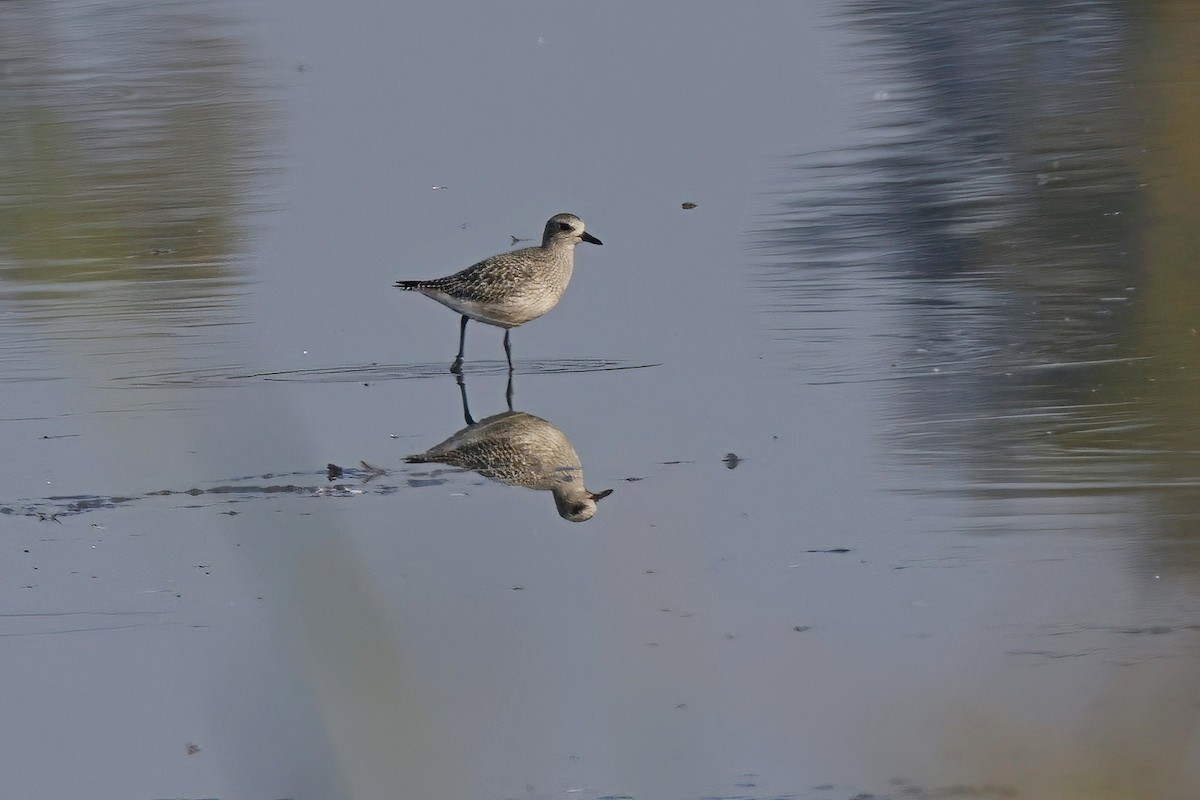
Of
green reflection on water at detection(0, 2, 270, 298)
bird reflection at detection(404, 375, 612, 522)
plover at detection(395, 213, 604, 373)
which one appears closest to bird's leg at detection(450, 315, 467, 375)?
plover at detection(395, 213, 604, 373)

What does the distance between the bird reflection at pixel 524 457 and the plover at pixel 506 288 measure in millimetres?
1372

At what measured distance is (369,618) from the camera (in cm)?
366

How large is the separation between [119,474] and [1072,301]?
4.79 m

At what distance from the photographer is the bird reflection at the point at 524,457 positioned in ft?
22.7

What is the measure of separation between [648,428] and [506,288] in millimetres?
1800

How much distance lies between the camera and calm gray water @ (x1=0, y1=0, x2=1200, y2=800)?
178 inches

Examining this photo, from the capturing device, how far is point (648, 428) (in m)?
7.90

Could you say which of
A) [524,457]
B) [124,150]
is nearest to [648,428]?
[524,457]

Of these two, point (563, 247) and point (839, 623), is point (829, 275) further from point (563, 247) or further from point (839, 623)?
point (839, 623)

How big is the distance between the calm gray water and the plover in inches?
10.5

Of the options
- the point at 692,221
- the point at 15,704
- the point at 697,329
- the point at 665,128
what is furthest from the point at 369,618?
the point at 665,128

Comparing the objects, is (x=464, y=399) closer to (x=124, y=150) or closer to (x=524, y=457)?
(x=524, y=457)

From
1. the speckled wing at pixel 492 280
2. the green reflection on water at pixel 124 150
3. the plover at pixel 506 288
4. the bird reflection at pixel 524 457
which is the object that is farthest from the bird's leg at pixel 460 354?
the green reflection on water at pixel 124 150

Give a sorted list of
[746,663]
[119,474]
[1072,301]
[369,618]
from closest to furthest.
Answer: [369,618]
[746,663]
[119,474]
[1072,301]
